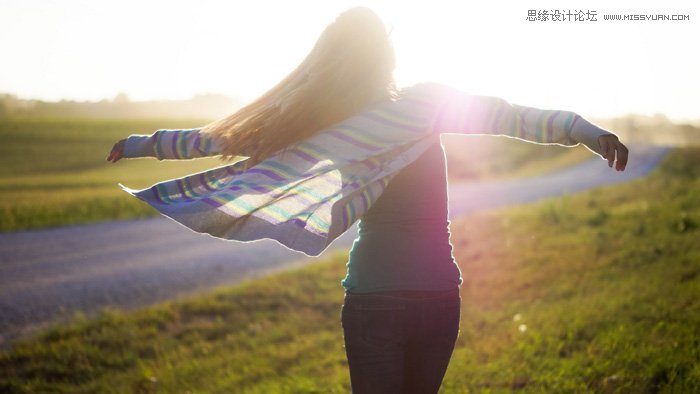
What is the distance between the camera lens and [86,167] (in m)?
39.3

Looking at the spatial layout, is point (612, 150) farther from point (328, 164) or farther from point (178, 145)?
point (178, 145)

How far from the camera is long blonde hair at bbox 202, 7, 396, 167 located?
2.71 metres

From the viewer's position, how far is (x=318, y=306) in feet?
27.9

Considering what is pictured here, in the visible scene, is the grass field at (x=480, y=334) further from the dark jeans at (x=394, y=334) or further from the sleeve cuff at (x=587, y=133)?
the sleeve cuff at (x=587, y=133)

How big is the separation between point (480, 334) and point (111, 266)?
243 inches

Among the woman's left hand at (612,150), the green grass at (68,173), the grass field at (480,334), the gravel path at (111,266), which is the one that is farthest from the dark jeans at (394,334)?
the green grass at (68,173)

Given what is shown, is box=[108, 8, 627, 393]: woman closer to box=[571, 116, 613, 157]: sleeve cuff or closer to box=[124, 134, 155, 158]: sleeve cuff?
box=[571, 116, 613, 157]: sleeve cuff

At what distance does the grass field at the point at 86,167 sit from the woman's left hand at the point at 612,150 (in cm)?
1387

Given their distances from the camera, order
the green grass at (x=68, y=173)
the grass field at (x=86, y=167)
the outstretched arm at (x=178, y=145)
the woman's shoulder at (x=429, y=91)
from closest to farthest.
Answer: the woman's shoulder at (x=429, y=91) → the outstretched arm at (x=178, y=145) → the green grass at (x=68, y=173) → the grass field at (x=86, y=167)

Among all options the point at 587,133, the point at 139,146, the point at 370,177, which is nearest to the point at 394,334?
the point at 370,177

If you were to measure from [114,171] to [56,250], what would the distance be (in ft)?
85.7

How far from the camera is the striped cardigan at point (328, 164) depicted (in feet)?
8.55

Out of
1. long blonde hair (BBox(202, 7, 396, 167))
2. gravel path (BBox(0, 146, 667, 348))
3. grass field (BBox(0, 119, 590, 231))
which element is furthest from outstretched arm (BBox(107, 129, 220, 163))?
grass field (BBox(0, 119, 590, 231))

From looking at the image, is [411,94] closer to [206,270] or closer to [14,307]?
[14,307]
